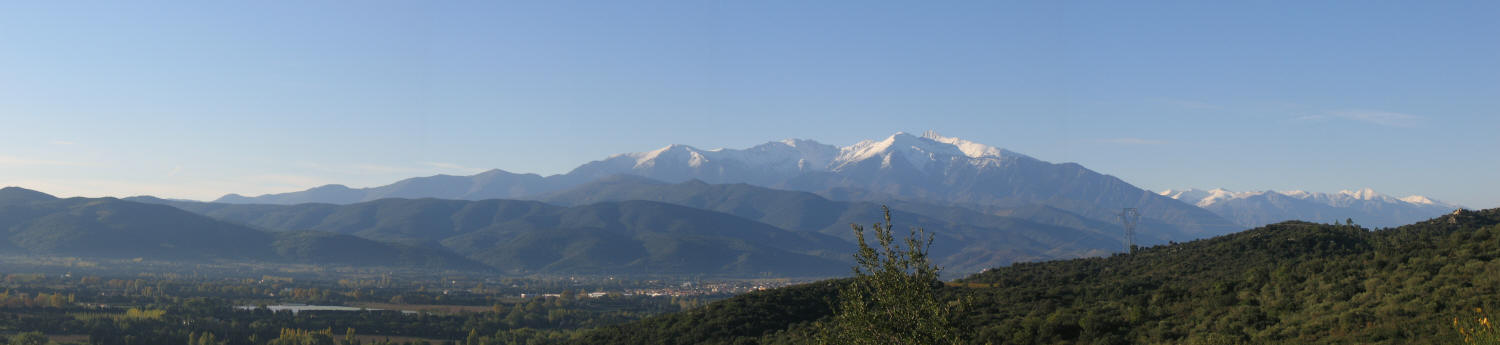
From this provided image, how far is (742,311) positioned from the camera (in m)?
103

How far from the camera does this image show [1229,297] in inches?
2537

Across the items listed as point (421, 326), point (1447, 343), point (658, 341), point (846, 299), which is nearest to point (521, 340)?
point (421, 326)

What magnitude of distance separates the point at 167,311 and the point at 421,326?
52488mm

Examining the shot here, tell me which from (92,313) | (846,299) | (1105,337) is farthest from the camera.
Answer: (92,313)

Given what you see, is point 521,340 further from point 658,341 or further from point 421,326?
point 658,341

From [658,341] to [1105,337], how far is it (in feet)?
170

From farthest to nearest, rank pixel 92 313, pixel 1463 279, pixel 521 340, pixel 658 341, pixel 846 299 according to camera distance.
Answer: pixel 92 313
pixel 521 340
pixel 658 341
pixel 1463 279
pixel 846 299

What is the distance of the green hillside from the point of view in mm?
48531

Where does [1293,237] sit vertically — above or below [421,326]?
above

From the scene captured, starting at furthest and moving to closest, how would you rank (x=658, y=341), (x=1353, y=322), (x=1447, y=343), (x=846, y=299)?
1. (x=658, y=341)
2. (x=1353, y=322)
3. (x=846, y=299)
4. (x=1447, y=343)

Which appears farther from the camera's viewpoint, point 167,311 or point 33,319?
point 167,311

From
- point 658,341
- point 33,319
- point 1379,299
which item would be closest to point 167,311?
point 33,319

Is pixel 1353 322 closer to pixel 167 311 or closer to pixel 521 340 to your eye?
pixel 521 340

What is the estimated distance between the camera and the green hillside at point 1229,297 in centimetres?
4853
